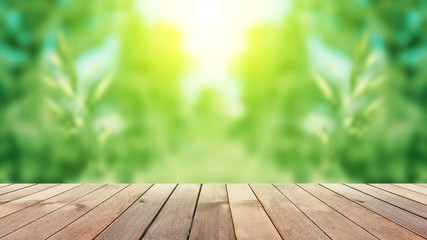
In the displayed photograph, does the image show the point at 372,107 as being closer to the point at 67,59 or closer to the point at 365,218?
the point at 365,218

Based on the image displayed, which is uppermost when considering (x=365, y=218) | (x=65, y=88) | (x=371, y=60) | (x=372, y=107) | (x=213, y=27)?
(x=213, y=27)

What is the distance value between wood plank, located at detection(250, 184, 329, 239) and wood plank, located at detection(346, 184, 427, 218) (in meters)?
0.41

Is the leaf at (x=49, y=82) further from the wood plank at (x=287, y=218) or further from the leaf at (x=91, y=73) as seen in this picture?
the wood plank at (x=287, y=218)

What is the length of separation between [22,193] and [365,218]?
4.72 feet

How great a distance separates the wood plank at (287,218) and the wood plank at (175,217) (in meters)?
0.28

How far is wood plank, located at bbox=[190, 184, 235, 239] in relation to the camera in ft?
3.18

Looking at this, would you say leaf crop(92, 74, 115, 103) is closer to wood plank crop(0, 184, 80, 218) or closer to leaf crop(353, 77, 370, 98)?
wood plank crop(0, 184, 80, 218)

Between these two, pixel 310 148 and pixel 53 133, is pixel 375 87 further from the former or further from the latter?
pixel 53 133

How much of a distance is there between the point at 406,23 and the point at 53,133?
2017 mm

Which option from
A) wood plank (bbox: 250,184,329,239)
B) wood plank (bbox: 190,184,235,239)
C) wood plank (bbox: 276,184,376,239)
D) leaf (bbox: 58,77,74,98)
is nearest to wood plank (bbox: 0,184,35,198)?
leaf (bbox: 58,77,74,98)

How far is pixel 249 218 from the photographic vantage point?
3.70 feet

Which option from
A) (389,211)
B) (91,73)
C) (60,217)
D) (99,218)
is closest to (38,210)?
(60,217)

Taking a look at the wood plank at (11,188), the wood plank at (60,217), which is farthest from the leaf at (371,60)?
the wood plank at (11,188)

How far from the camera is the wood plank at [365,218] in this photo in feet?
3.19
